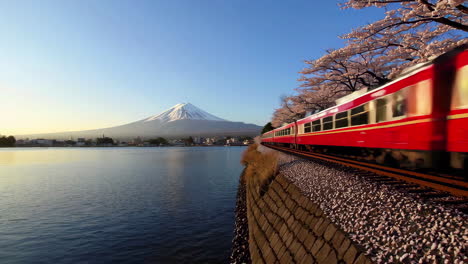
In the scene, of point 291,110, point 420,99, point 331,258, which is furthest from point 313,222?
point 291,110

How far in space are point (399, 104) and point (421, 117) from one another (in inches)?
46.6

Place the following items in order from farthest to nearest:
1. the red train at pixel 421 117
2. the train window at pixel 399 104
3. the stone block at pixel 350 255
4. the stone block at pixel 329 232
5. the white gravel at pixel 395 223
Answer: the train window at pixel 399 104
the red train at pixel 421 117
the stone block at pixel 329 232
the stone block at pixel 350 255
the white gravel at pixel 395 223

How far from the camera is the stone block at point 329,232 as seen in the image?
4380 millimetres

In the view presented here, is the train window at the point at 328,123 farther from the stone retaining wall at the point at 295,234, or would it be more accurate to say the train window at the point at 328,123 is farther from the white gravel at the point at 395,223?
the white gravel at the point at 395,223

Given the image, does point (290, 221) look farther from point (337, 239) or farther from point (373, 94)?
point (373, 94)

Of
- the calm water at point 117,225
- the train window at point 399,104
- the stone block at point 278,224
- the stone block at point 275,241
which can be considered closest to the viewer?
the stone block at point 275,241

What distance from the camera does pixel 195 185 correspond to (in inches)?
940

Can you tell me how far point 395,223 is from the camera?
4164 millimetres

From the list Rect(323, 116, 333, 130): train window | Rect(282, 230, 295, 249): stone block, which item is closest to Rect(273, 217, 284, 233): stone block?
Rect(282, 230, 295, 249): stone block

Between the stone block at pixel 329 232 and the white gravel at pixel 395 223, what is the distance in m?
0.13

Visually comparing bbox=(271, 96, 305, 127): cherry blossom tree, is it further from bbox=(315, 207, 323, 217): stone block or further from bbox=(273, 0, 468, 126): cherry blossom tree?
bbox=(315, 207, 323, 217): stone block

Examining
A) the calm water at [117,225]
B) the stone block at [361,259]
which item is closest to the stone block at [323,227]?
the stone block at [361,259]

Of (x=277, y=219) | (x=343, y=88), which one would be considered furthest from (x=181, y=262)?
(x=343, y=88)

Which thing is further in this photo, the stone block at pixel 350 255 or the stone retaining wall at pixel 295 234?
the stone retaining wall at pixel 295 234
